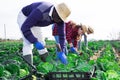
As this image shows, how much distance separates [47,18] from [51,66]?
0.86m

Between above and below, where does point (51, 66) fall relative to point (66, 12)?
below

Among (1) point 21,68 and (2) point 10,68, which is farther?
(1) point 21,68

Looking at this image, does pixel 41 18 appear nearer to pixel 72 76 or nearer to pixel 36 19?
pixel 36 19

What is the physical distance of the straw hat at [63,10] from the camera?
6816mm

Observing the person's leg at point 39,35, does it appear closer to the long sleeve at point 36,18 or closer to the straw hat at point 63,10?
the long sleeve at point 36,18

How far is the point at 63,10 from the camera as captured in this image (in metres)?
6.95

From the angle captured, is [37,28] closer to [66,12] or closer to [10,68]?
[66,12]

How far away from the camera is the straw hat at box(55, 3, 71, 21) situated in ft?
22.4

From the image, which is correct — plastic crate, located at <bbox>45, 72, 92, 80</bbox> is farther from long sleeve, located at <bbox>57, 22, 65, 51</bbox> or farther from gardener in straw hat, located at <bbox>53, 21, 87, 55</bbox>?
gardener in straw hat, located at <bbox>53, 21, 87, 55</bbox>

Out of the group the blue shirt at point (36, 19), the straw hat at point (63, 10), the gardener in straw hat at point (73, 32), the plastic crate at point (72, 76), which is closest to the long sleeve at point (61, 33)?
the blue shirt at point (36, 19)

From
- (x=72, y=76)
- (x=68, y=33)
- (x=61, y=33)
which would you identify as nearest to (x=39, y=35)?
(x=61, y=33)

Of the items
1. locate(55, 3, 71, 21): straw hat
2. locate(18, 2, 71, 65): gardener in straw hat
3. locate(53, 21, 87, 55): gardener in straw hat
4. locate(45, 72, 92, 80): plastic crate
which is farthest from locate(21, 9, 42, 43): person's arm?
locate(53, 21, 87, 55): gardener in straw hat

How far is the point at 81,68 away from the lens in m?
7.02

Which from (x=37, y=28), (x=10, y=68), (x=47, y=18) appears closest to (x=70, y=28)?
(x=37, y=28)
